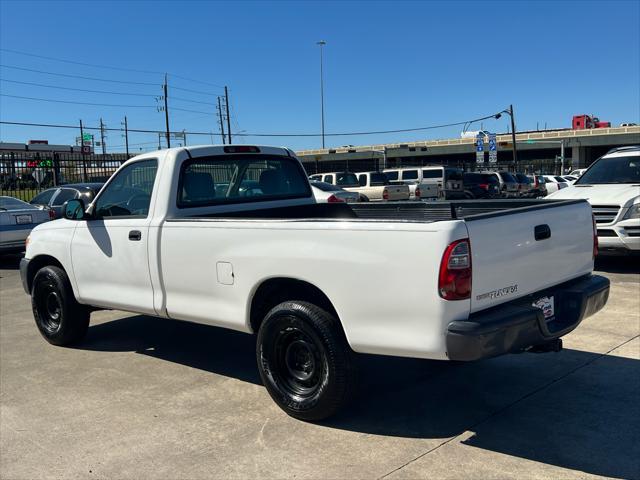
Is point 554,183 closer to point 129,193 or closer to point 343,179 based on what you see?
point 343,179

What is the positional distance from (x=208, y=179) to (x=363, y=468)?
2.97m

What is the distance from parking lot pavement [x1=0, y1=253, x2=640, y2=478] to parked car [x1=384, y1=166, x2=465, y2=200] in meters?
19.6

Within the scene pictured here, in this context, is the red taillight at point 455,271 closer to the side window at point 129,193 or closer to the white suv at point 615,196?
the side window at point 129,193

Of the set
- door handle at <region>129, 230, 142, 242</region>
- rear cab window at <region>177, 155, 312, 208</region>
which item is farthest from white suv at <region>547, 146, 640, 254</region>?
door handle at <region>129, 230, 142, 242</region>

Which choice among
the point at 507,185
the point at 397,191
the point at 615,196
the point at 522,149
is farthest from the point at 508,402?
the point at 522,149

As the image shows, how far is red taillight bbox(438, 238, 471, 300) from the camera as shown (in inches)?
132

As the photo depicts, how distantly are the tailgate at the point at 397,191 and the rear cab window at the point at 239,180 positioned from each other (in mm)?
17454

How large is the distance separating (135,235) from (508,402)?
3.26 metres

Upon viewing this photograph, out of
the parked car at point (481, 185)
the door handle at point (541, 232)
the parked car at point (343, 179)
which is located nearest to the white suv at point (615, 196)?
the door handle at point (541, 232)

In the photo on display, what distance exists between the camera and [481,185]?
26.4 meters

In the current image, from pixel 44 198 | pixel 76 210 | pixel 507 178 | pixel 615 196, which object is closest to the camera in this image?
pixel 76 210

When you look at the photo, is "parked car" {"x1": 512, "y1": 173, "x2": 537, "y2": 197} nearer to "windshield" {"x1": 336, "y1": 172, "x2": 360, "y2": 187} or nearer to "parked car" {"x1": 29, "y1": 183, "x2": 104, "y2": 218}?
"windshield" {"x1": 336, "y1": 172, "x2": 360, "y2": 187}

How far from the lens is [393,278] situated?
352cm

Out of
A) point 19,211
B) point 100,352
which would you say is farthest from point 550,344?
point 19,211
